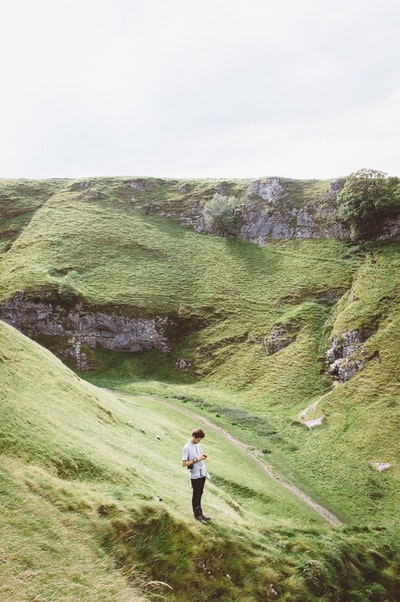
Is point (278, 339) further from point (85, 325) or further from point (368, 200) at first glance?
point (368, 200)

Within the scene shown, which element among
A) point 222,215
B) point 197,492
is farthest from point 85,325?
point 197,492

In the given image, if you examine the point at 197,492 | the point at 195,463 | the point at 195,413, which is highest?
the point at 195,463

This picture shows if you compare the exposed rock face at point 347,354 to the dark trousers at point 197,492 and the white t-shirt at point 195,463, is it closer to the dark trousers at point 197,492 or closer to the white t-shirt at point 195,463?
the dark trousers at point 197,492

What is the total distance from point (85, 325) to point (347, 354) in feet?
151

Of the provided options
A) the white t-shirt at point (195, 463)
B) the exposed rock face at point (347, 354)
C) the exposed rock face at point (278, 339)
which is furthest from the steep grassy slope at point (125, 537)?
the exposed rock face at point (278, 339)

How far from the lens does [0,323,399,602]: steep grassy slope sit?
36.1 ft

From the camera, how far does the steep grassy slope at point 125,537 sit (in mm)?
11000

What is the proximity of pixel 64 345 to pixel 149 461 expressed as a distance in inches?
2025

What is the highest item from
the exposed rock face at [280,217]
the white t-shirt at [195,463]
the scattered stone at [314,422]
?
the exposed rock face at [280,217]

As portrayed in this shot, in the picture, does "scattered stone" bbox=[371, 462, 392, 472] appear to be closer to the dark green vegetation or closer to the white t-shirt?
the dark green vegetation

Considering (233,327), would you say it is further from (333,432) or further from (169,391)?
(333,432)

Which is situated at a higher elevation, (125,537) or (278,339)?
(125,537)

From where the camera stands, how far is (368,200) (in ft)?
269

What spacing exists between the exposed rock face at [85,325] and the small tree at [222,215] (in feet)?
133
